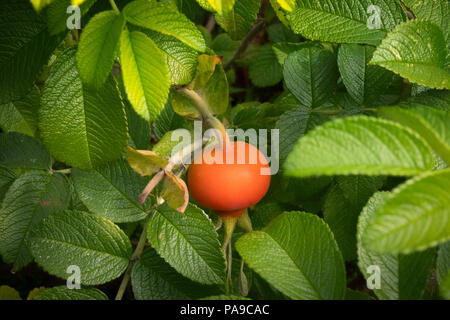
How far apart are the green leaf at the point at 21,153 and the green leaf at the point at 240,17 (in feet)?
1.73

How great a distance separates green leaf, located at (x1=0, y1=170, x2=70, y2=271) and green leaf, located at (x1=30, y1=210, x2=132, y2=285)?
0.29ft

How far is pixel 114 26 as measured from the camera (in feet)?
2.49

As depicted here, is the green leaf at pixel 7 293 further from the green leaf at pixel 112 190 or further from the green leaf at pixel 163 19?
the green leaf at pixel 163 19

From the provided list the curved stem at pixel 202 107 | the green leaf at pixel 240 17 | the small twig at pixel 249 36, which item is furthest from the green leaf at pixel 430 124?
the small twig at pixel 249 36

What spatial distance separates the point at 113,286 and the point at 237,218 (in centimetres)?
70

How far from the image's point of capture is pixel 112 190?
3.27ft

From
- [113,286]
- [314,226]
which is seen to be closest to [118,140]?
[314,226]

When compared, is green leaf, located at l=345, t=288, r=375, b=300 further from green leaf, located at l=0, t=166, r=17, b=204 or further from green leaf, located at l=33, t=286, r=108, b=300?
green leaf, located at l=0, t=166, r=17, b=204

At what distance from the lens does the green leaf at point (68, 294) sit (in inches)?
35.5

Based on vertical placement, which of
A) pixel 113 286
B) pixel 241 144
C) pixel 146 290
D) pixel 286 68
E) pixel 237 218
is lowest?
pixel 113 286

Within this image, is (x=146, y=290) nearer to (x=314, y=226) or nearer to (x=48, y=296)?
(x=48, y=296)

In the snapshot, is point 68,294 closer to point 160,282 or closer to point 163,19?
point 160,282

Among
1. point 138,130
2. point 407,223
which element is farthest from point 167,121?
point 407,223

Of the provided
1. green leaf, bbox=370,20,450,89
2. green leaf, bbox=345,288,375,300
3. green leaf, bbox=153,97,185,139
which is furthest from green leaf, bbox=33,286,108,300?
green leaf, bbox=370,20,450,89
